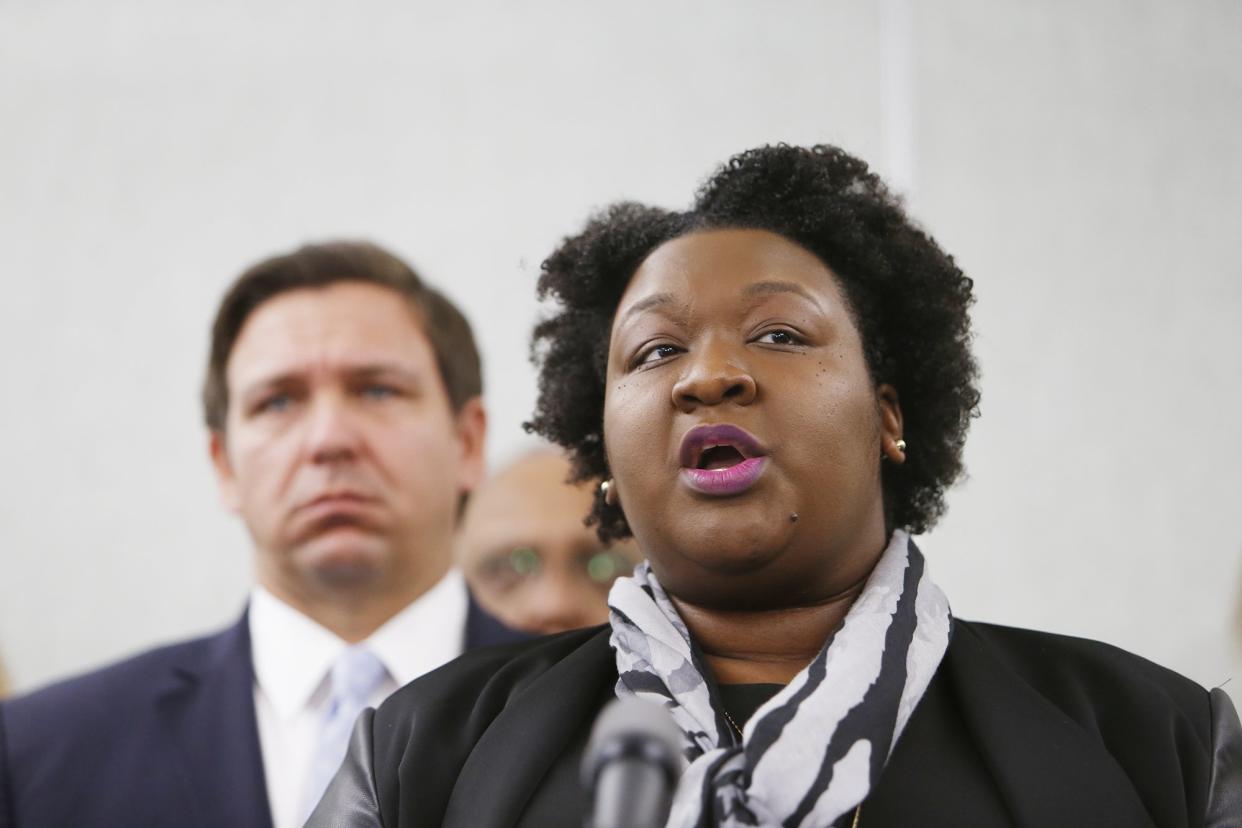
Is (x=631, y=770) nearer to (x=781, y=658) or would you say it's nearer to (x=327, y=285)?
(x=781, y=658)

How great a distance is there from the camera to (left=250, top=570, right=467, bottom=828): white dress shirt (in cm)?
251

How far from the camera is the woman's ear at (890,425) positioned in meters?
1.92

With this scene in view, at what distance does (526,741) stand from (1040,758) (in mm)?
593

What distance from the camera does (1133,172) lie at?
3602mm

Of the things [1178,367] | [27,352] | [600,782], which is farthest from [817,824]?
[27,352]

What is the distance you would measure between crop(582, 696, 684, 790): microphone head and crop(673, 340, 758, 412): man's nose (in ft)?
2.42

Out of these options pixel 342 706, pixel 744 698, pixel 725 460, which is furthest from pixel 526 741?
pixel 342 706

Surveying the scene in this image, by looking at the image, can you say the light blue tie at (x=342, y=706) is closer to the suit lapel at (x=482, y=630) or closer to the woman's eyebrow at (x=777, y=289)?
the suit lapel at (x=482, y=630)

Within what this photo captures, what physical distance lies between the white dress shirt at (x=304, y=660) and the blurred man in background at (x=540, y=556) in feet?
1.80

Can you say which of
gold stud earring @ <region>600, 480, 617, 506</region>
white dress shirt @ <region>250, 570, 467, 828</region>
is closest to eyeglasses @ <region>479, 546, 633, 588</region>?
white dress shirt @ <region>250, 570, 467, 828</region>

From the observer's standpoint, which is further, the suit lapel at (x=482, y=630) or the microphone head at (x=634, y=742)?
the suit lapel at (x=482, y=630)

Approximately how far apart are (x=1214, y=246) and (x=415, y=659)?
2.30 m

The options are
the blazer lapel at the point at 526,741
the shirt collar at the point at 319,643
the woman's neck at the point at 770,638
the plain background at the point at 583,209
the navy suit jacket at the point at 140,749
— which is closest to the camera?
the blazer lapel at the point at 526,741

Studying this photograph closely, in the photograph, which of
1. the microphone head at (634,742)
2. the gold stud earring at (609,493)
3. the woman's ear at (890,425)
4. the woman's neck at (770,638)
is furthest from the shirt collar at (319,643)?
the microphone head at (634,742)
